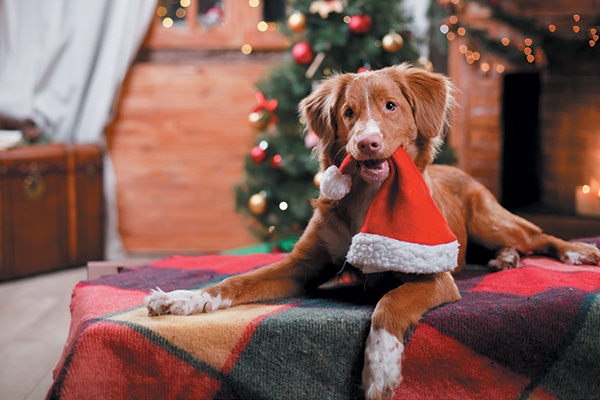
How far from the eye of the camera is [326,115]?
186 centimetres

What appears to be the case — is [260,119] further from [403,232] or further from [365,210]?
[403,232]

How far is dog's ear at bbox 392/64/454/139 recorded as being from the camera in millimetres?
1803

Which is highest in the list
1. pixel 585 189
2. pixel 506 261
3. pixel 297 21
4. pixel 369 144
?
pixel 297 21

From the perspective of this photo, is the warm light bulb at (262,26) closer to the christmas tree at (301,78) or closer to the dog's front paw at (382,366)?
the christmas tree at (301,78)

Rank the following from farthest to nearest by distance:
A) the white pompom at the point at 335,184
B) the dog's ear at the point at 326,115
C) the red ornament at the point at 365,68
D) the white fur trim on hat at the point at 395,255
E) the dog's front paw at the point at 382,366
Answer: the red ornament at the point at 365,68
the dog's ear at the point at 326,115
the white pompom at the point at 335,184
the white fur trim on hat at the point at 395,255
the dog's front paw at the point at 382,366

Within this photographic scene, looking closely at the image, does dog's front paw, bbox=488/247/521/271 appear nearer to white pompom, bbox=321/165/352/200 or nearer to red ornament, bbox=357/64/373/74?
white pompom, bbox=321/165/352/200

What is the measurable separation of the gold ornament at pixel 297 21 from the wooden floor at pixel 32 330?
1798mm

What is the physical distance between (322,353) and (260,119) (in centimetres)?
251

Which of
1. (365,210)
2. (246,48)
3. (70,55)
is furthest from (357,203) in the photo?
(70,55)

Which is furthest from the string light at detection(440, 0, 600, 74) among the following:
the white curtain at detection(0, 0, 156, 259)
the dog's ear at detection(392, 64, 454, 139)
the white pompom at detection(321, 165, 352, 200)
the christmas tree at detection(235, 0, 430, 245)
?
the white pompom at detection(321, 165, 352, 200)

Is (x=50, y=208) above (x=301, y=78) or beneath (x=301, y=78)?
beneath

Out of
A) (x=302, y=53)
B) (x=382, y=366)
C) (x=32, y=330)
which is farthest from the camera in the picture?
(x=302, y=53)

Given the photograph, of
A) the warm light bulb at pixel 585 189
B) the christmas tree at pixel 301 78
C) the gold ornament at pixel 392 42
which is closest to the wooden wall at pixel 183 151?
the christmas tree at pixel 301 78

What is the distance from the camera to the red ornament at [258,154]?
3.87 m
